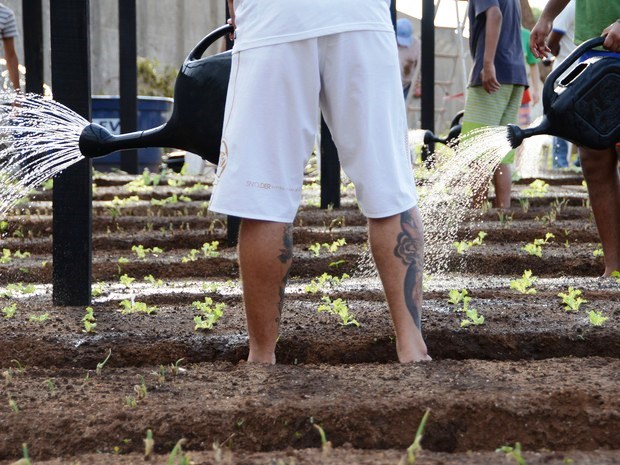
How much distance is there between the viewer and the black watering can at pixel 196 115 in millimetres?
3324

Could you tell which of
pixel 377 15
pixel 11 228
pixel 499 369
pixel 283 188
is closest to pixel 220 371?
pixel 283 188

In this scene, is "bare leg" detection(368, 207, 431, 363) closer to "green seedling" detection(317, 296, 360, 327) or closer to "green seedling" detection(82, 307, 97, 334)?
"green seedling" detection(317, 296, 360, 327)

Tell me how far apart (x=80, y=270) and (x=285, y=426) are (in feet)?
5.83

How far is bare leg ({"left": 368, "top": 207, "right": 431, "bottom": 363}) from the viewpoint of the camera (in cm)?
300

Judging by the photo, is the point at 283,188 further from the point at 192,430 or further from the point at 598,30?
the point at 598,30

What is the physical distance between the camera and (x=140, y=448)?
90.9 inches

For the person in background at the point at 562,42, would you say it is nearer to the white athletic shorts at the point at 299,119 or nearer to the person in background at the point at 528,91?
the person in background at the point at 528,91

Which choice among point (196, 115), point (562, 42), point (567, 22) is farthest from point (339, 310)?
point (562, 42)

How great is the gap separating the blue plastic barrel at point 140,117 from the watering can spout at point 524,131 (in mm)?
8717

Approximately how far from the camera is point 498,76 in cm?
718

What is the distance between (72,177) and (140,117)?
348 inches

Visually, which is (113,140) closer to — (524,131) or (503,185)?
(524,131)

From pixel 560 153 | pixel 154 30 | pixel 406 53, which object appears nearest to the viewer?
pixel 406 53

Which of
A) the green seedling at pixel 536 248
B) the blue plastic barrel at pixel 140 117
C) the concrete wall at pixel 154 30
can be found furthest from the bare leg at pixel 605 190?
the concrete wall at pixel 154 30
